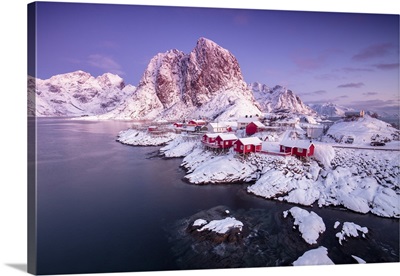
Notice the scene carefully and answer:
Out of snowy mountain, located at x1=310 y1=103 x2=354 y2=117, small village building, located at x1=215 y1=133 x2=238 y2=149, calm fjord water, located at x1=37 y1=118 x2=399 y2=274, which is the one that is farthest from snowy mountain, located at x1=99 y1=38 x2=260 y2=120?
calm fjord water, located at x1=37 y1=118 x2=399 y2=274

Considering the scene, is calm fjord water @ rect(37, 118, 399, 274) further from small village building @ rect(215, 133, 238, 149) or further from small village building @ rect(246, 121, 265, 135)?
small village building @ rect(246, 121, 265, 135)

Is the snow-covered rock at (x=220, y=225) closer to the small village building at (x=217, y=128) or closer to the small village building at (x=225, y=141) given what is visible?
the small village building at (x=225, y=141)

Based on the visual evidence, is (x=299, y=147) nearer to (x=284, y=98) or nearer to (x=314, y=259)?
(x=284, y=98)

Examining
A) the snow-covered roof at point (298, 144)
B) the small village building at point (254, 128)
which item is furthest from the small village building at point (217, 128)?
the snow-covered roof at point (298, 144)

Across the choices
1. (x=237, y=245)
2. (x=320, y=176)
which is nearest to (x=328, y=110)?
(x=320, y=176)

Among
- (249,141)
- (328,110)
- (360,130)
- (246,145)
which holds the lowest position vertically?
(246,145)

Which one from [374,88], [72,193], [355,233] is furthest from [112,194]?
[374,88]
